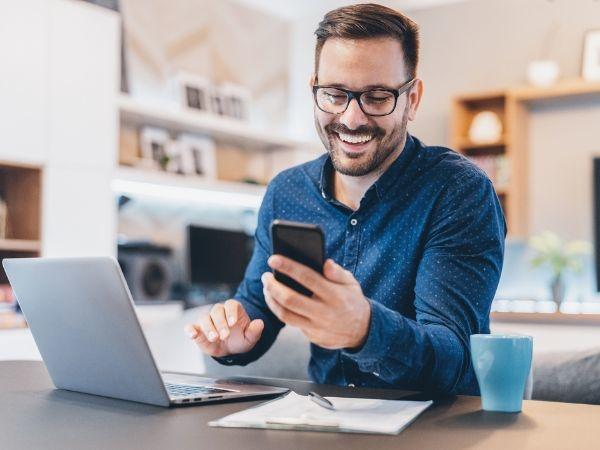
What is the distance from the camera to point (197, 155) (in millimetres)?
5125

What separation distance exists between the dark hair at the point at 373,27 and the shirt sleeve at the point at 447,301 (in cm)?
28

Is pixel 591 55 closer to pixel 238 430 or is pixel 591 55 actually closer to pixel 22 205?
pixel 22 205

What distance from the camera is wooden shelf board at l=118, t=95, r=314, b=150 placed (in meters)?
4.48

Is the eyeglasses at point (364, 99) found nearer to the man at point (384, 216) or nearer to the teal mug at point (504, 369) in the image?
the man at point (384, 216)

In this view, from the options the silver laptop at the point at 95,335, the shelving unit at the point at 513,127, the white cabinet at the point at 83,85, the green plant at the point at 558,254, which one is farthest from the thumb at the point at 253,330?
the shelving unit at the point at 513,127

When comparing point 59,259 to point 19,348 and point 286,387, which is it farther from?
point 19,348

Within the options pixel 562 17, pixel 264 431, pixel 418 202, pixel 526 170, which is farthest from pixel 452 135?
pixel 264 431

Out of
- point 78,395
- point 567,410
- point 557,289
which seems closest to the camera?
point 567,410

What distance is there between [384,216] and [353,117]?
22 centimetres

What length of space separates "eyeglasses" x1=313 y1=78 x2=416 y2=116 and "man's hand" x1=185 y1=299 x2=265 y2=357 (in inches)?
17.4

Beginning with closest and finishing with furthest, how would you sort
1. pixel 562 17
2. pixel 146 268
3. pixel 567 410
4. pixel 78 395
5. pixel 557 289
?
pixel 567 410 → pixel 78 395 → pixel 146 268 → pixel 557 289 → pixel 562 17

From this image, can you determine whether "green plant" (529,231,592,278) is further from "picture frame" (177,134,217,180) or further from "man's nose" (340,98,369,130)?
"man's nose" (340,98,369,130)

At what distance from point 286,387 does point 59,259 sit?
0.40 metres

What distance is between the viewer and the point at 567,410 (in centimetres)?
109
